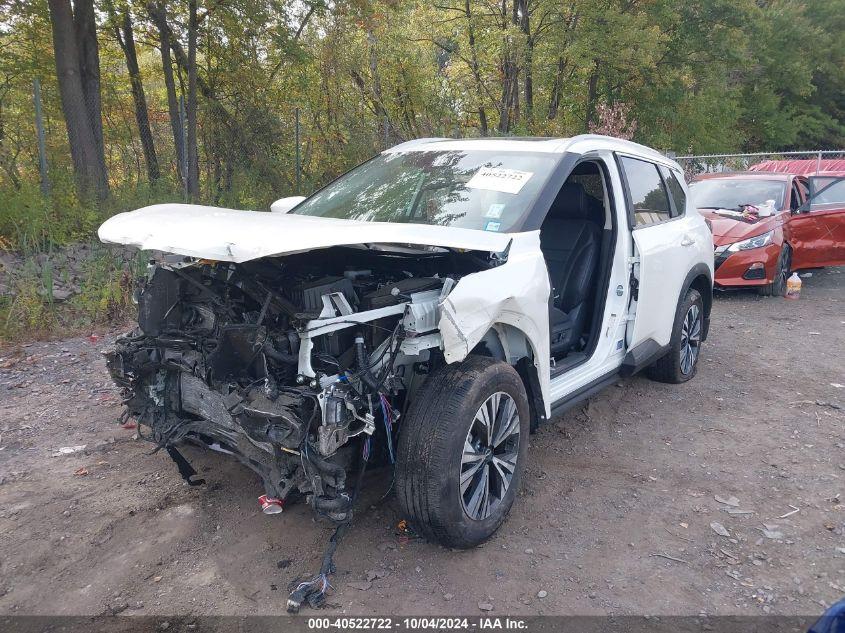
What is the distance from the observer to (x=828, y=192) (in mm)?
9781

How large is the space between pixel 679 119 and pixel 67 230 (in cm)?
1547

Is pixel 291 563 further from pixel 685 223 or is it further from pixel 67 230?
pixel 67 230

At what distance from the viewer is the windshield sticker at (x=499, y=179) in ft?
11.9

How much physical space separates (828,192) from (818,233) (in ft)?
2.83

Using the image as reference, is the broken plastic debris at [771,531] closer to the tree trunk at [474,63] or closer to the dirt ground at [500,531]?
the dirt ground at [500,531]

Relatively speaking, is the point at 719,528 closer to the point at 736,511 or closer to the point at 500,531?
the point at 736,511

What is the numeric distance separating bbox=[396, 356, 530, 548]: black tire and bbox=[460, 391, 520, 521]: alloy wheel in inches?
0.6

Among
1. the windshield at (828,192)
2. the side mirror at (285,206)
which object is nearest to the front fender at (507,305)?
the side mirror at (285,206)

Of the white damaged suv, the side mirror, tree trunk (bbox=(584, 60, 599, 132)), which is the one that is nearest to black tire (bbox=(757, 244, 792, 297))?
the white damaged suv

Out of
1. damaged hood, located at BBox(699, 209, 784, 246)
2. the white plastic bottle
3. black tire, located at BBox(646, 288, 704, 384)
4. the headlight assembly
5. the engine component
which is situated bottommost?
the white plastic bottle

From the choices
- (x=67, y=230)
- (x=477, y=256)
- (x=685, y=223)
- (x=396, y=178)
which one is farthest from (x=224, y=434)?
(x=67, y=230)

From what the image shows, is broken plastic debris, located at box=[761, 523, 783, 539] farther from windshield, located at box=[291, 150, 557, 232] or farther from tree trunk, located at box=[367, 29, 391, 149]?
tree trunk, located at box=[367, 29, 391, 149]

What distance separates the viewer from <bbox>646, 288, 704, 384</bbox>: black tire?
16.6ft

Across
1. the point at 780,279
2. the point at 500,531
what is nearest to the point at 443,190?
the point at 500,531
